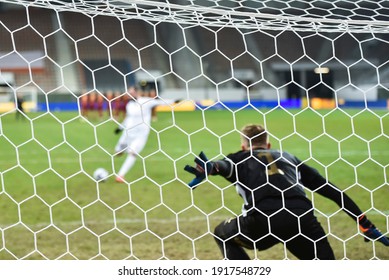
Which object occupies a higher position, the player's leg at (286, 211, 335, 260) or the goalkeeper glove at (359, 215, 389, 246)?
the goalkeeper glove at (359, 215, 389, 246)

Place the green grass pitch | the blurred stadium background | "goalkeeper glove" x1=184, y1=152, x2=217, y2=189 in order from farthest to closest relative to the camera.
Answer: the blurred stadium background < the green grass pitch < "goalkeeper glove" x1=184, y1=152, x2=217, y2=189

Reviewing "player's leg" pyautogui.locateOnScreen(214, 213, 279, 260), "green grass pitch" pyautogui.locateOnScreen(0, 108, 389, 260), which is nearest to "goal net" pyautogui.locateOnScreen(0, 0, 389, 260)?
"green grass pitch" pyautogui.locateOnScreen(0, 108, 389, 260)

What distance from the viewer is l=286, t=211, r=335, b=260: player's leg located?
5.26 feet

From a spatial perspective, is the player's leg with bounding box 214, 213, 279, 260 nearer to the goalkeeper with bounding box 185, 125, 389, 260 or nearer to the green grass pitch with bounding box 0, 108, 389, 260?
the goalkeeper with bounding box 185, 125, 389, 260

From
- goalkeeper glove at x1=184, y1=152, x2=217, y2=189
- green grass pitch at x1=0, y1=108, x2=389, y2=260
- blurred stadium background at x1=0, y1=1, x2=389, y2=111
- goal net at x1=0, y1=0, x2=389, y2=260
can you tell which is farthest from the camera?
blurred stadium background at x1=0, y1=1, x2=389, y2=111

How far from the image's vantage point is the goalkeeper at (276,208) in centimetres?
162

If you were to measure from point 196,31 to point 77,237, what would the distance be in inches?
589

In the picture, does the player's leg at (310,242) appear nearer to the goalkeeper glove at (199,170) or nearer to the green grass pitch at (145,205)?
the green grass pitch at (145,205)

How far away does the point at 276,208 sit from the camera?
1.62m

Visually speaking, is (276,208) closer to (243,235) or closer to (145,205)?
(243,235)

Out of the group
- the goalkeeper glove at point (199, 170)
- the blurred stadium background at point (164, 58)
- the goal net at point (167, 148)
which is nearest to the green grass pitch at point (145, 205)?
the goal net at point (167, 148)

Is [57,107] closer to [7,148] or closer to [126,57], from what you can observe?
[126,57]

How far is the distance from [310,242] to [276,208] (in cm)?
16
